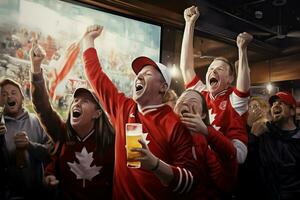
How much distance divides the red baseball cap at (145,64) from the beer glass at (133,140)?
1.47 ft

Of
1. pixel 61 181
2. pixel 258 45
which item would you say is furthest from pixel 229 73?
pixel 61 181

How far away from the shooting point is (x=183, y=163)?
116 inches

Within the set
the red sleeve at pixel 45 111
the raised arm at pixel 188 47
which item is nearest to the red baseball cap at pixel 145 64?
the raised arm at pixel 188 47

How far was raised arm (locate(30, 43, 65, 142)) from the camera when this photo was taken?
2.45 m

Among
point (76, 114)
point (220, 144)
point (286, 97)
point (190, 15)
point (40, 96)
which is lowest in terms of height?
point (220, 144)

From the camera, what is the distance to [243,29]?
11.9 ft

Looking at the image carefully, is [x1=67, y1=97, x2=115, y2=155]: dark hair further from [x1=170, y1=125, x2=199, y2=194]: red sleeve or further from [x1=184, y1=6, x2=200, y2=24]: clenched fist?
[x1=184, y1=6, x2=200, y2=24]: clenched fist

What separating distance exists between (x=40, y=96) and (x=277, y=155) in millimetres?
2272

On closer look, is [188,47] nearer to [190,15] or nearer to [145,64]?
[190,15]

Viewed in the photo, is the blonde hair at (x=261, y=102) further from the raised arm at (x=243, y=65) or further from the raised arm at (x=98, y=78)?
the raised arm at (x=98, y=78)

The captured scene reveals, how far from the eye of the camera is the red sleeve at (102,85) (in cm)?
273

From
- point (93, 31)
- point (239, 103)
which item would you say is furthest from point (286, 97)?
point (93, 31)

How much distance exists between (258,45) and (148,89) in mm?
1387

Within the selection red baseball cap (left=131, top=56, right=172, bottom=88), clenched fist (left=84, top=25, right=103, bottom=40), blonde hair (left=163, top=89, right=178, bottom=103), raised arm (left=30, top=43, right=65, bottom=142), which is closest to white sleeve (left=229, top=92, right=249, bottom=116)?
blonde hair (left=163, top=89, right=178, bottom=103)
